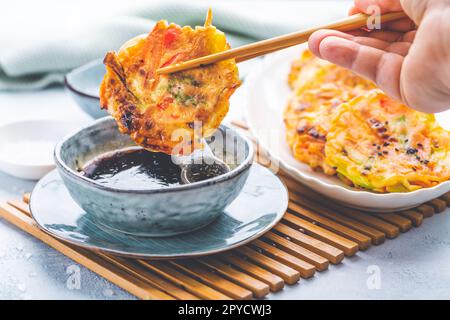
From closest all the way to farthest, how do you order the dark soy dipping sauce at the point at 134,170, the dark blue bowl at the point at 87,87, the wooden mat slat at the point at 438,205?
the dark soy dipping sauce at the point at 134,170
the wooden mat slat at the point at 438,205
the dark blue bowl at the point at 87,87

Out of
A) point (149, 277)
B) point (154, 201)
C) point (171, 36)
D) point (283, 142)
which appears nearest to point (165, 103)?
point (171, 36)

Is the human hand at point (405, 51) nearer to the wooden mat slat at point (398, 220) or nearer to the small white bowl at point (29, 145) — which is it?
the wooden mat slat at point (398, 220)

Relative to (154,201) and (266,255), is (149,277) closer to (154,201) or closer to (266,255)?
(154,201)

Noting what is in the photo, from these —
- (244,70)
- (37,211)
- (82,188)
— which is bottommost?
(244,70)

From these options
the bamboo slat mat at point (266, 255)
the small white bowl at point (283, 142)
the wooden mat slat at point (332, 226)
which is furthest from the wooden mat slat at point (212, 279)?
the small white bowl at point (283, 142)

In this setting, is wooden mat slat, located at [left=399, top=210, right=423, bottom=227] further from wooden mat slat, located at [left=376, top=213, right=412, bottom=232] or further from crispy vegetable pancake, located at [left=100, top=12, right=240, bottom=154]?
crispy vegetable pancake, located at [left=100, top=12, right=240, bottom=154]
